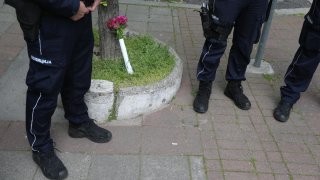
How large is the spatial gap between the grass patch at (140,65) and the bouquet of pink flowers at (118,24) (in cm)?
31

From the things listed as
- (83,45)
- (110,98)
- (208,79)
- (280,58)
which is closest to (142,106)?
(110,98)

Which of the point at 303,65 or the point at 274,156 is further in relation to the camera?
the point at 303,65

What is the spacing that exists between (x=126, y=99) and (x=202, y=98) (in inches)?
30.2

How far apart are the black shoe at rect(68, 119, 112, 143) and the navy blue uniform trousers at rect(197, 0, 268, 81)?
108cm

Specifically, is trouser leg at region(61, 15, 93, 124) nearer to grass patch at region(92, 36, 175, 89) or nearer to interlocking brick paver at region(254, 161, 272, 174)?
grass patch at region(92, 36, 175, 89)

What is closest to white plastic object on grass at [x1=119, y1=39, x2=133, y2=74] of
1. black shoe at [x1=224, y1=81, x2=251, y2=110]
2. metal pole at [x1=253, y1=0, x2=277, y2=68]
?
black shoe at [x1=224, y1=81, x2=251, y2=110]

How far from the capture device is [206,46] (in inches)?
140

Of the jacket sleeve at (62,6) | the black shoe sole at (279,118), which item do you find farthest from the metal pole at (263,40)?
the jacket sleeve at (62,6)

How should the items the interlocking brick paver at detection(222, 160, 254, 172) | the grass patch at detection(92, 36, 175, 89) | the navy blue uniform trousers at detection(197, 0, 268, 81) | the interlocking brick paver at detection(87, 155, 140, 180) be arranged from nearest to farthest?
the interlocking brick paver at detection(87, 155, 140, 180), the interlocking brick paver at detection(222, 160, 254, 172), the navy blue uniform trousers at detection(197, 0, 268, 81), the grass patch at detection(92, 36, 175, 89)

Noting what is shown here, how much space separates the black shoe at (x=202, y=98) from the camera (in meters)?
3.66

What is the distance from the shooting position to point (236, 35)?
358cm

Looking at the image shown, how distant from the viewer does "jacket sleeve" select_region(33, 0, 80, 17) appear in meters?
2.26

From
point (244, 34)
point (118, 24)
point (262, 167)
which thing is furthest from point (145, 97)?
point (262, 167)

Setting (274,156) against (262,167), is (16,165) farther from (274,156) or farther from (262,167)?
(274,156)
